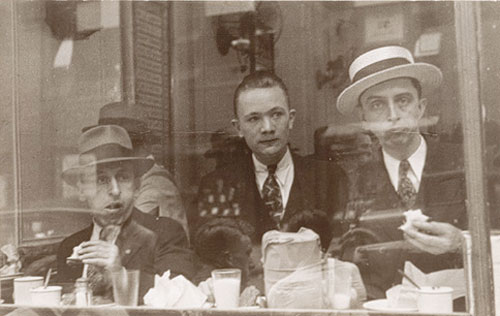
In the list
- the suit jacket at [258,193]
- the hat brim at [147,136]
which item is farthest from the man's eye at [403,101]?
the hat brim at [147,136]

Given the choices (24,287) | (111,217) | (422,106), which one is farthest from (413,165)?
(24,287)

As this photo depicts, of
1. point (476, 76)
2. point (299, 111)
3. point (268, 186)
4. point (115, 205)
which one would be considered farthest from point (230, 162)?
point (476, 76)

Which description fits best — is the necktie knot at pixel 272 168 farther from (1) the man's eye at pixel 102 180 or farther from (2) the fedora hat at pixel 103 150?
(1) the man's eye at pixel 102 180

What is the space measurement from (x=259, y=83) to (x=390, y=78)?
0.64m

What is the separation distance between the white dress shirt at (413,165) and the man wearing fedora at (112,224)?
1130 mm

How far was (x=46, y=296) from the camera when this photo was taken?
3.71 meters

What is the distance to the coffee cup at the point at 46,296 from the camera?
12.1 ft

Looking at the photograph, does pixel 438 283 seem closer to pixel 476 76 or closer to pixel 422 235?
pixel 422 235

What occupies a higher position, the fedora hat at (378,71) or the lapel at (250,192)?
the fedora hat at (378,71)

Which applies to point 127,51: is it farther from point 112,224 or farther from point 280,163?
point 280,163

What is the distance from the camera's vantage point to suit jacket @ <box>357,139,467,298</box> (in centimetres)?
307

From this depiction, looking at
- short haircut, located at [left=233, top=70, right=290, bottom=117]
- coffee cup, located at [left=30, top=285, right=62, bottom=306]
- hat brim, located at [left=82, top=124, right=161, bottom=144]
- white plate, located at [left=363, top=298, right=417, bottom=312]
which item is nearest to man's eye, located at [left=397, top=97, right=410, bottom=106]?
short haircut, located at [left=233, top=70, right=290, bottom=117]

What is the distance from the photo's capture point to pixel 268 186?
3.43m

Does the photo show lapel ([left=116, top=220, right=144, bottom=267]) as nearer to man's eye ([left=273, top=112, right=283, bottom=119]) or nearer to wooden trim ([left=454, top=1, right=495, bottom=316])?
man's eye ([left=273, top=112, right=283, bottom=119])
